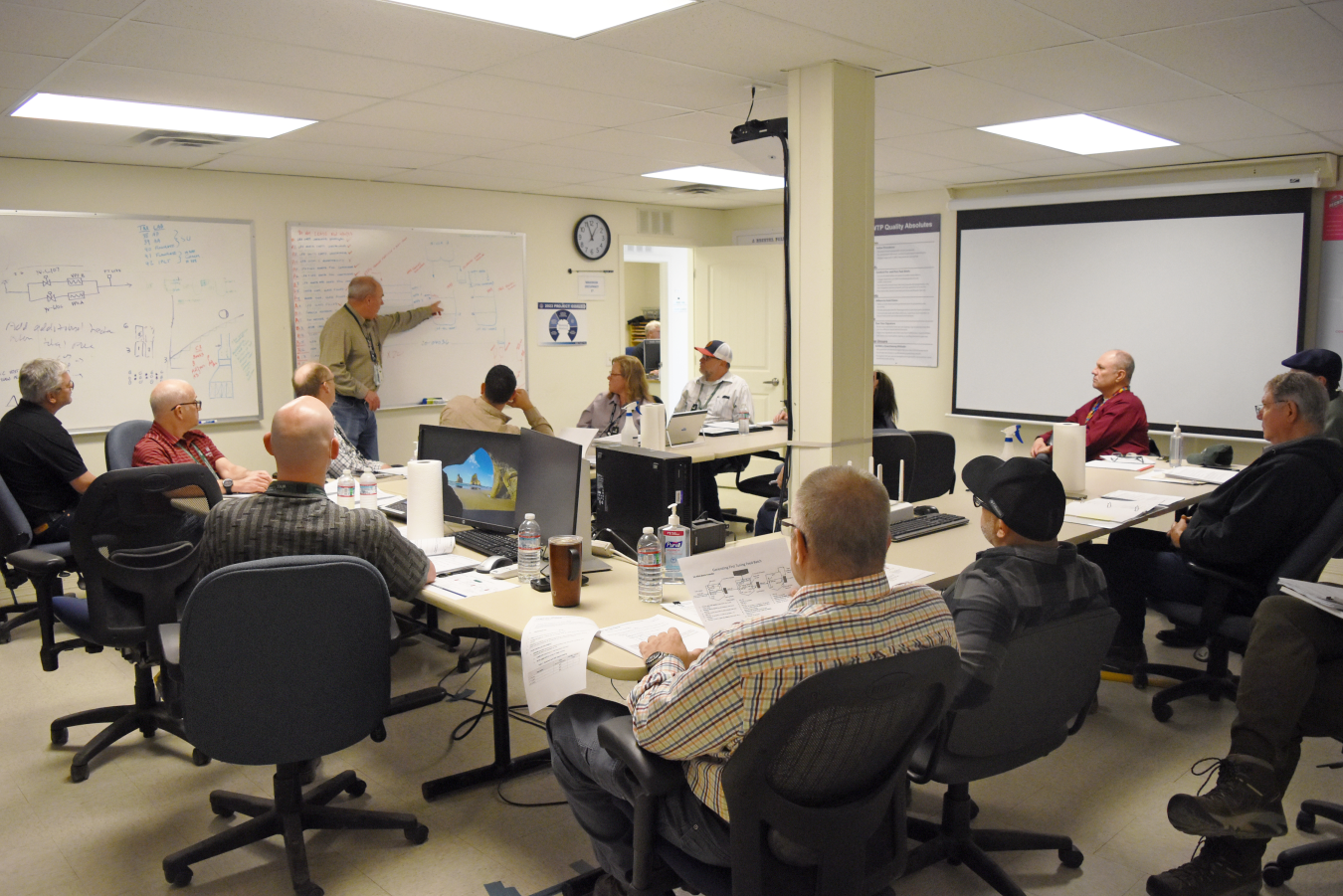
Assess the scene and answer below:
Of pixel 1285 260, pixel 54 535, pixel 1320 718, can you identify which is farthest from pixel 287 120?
pixel 1285 260

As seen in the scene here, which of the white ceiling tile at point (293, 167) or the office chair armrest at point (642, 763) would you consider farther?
the white ceiling tile at point (293, 167)

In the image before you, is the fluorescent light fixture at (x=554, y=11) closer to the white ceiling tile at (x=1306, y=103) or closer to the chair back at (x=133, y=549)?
the chair back at (x=133, y=549)

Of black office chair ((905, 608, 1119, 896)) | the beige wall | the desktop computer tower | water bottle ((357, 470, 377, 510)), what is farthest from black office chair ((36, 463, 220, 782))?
the beige wall

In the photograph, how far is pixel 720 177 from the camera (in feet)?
20.9

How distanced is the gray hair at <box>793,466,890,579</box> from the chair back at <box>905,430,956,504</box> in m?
3.03

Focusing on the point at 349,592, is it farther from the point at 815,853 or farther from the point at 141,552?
the point at 815,853

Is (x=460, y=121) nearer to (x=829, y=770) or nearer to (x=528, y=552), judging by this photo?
(x=528, y=552)

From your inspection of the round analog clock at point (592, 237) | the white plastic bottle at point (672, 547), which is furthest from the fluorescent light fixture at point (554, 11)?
the round analog clock at point (592, 237)

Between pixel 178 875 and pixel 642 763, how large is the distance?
150 centimetres

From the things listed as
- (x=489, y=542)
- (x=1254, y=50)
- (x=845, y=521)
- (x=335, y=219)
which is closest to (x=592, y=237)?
(x=335, y=219)

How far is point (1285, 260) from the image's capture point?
562cm

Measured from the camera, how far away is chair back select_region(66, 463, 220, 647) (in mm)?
2746

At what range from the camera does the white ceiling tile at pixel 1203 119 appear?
4.12m

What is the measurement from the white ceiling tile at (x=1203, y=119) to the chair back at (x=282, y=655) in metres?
3.97
